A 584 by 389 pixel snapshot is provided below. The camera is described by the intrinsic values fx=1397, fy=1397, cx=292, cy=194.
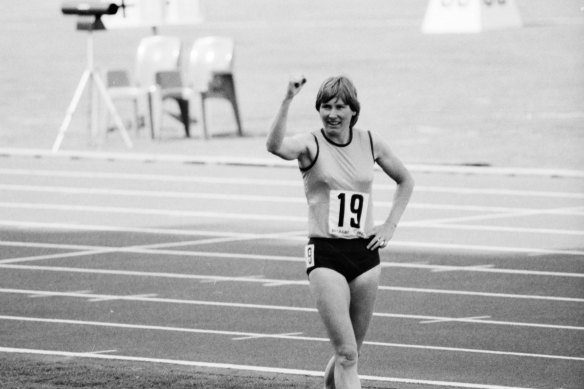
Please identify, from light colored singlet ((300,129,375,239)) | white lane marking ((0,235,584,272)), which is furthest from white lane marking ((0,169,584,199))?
light colored singlet ((300,129,375,239))

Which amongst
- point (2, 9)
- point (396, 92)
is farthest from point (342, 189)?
point (2, 9)

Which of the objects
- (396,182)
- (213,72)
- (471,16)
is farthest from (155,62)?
(396,182)

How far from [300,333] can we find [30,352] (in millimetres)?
1846

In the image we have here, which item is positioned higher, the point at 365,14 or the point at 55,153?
Result: the point at 55,153

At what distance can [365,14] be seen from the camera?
4472 centimetres

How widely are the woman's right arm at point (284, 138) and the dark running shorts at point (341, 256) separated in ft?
1.47

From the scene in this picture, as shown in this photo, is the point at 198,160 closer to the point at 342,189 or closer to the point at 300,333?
the point at 300,333

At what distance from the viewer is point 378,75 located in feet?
94.5

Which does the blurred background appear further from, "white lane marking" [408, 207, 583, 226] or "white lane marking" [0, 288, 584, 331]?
"white lane marking" [0, 288, 584, 331]

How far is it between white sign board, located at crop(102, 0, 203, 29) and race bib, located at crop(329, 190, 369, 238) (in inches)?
622

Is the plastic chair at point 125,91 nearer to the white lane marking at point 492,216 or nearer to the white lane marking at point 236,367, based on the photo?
the white lane marking at point 492,216

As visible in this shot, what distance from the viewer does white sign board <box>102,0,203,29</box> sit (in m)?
22.2

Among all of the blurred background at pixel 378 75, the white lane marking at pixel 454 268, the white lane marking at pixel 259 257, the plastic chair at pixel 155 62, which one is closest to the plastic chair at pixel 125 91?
the plastic chair at pixel 155 62

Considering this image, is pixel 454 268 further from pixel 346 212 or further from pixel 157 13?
pixel 157 13
